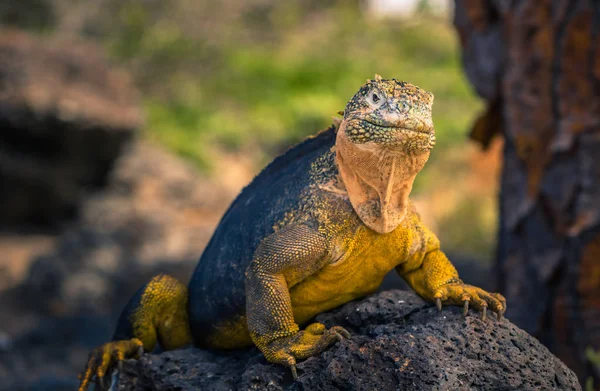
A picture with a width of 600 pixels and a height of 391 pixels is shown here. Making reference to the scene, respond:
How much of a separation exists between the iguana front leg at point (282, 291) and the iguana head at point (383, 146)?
0.92 feet

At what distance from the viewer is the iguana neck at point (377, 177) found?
115 inches

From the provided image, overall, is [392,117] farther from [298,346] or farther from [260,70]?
[260,70]

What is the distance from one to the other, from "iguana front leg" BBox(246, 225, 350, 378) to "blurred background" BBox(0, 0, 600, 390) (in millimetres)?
2621

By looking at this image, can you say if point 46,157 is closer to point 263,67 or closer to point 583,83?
point 263,67

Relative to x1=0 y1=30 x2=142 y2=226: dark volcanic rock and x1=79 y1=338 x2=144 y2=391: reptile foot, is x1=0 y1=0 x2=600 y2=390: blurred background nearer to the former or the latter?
x1=0 y1=30 x2=142 y2=226: dark volcanic rock

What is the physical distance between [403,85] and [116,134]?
807 centimetres

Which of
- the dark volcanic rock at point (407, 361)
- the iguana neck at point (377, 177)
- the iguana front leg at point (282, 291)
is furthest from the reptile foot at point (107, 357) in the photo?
the iguana neck at point (377, 177)

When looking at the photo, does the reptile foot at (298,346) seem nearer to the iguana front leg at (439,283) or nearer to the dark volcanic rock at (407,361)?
the dark volcanic rock at (407,361)

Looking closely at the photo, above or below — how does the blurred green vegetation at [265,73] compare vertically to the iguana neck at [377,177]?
above

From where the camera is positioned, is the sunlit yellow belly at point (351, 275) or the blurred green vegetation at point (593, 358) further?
Result: the blurred green vegetation at point (593, 358)

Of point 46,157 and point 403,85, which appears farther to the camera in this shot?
point 46,157

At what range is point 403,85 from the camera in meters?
2.86

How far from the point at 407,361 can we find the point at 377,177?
2.56ft

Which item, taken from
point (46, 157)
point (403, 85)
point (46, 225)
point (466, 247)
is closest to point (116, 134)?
point (46, 157)
